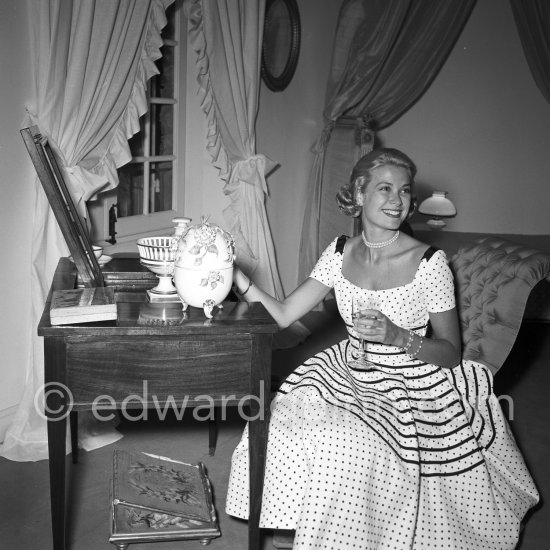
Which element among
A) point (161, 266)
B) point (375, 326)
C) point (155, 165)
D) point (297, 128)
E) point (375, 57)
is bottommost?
point (375, 326)

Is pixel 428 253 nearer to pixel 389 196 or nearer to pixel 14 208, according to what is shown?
pixel 389 196

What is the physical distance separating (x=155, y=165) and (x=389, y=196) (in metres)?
2.15

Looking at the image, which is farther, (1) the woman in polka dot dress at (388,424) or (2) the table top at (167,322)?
(1) the woman in polka dot dress at (388,424)

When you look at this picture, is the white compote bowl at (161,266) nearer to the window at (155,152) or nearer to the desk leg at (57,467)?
the desk leg at (57,467)

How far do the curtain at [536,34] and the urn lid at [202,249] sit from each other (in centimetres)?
478

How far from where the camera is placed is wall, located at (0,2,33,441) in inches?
123

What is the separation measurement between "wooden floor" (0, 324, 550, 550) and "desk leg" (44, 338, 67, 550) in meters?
0.31

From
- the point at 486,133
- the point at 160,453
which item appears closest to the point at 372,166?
the point at 160,453

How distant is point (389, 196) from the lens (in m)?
2.54

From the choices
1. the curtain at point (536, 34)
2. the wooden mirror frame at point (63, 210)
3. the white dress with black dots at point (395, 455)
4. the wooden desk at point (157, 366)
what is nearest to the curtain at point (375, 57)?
the curtain at point (536, 34)

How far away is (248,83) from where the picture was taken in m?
4.52

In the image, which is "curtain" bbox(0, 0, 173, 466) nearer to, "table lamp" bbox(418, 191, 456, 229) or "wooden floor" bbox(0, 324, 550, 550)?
"wooden floor" bbox(0, 324, 550, 550)

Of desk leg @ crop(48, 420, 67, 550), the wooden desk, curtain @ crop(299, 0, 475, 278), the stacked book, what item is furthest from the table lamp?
desk leg @ crop(48, 420, 67, 550)

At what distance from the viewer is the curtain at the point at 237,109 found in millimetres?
4270
